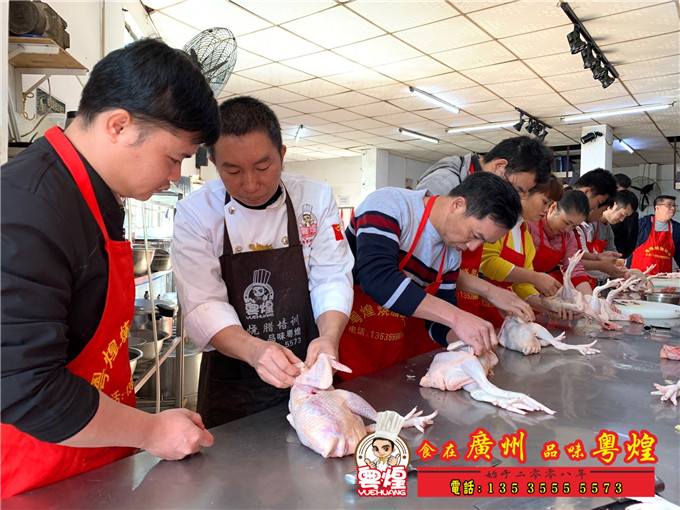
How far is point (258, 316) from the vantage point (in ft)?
5.96

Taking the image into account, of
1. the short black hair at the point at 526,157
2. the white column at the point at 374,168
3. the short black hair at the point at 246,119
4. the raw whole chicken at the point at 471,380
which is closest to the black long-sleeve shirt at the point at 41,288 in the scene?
the short black hair at the point at 246,119

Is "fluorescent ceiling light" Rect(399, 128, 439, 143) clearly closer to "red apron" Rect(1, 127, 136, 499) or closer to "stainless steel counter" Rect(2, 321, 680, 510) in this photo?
"stainless steel counter" Rect(2, 321, 680, 510)

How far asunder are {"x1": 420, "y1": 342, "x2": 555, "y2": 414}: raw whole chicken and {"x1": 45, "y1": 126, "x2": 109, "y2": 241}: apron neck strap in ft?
3.94

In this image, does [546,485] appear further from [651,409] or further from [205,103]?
[205,103]

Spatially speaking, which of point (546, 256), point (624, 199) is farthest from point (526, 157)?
point (624, 199)

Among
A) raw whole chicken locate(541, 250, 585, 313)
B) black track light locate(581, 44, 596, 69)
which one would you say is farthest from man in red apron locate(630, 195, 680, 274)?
raw whole chicken locate(541, 250, 585, 313)

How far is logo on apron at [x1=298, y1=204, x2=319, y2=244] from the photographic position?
1.89m

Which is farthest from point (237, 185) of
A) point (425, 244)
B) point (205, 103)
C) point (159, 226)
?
point (159, 226)

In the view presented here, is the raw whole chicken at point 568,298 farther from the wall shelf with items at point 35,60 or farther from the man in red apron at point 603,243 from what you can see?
the wall shelf with items at point 35,60

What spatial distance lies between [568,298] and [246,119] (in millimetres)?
2364

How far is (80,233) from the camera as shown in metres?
0.94

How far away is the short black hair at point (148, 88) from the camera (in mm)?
957

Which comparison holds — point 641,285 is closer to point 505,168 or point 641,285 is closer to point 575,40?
point 575,40

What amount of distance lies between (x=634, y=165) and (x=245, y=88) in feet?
36.7
